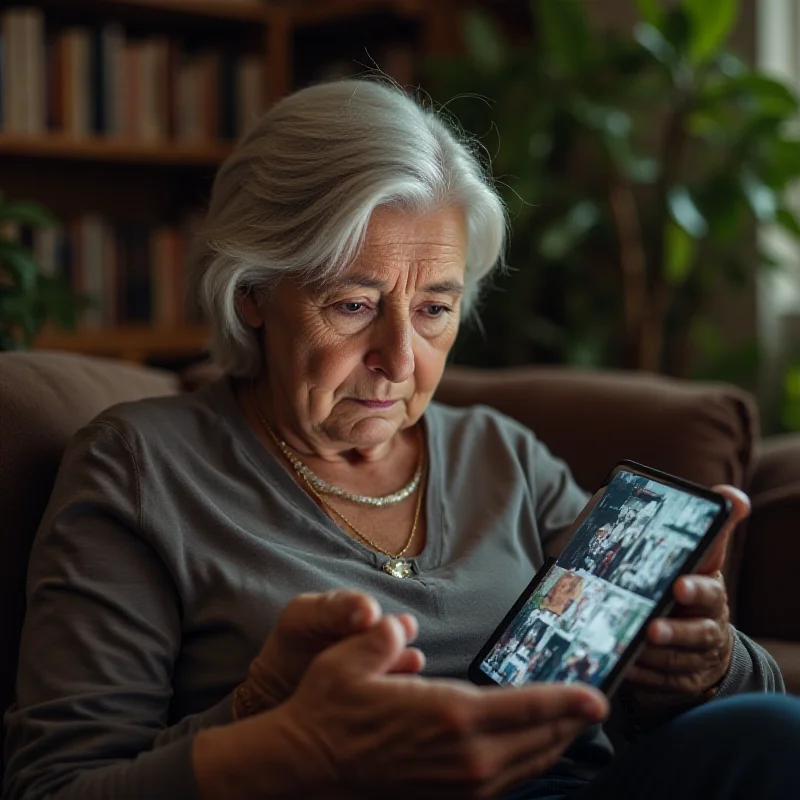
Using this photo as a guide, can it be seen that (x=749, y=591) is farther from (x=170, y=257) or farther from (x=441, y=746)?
(x=170, y=257)

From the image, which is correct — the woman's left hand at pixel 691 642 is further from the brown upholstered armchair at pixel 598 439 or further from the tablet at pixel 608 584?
the brown upholstered armchair at pixel 598 439

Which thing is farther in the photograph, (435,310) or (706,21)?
(706,21)

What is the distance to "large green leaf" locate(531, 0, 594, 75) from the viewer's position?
247cm

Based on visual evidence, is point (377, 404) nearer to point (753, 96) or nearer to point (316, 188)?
point (316, 188)

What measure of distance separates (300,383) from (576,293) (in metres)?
1.80

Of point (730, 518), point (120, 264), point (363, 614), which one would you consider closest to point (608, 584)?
point (730, 518)

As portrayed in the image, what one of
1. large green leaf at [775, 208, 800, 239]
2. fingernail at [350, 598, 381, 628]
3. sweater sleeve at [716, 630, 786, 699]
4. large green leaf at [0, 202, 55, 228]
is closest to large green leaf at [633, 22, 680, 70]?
large green leaf at [775, 208, 800, 239]

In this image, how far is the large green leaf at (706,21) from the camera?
2330mm

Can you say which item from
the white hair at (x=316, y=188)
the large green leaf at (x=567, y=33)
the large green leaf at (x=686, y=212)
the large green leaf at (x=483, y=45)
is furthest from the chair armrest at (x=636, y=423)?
the large green leaf at (x=483, y=45)

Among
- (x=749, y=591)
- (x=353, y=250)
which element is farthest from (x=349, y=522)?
(x=749, y=591)

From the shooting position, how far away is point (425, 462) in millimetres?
1259

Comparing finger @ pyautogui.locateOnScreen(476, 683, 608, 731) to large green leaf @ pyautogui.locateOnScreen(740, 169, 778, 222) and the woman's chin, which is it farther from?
large green leaf @ pyautogui.locateOnScreen(740, 169, 778, 222)

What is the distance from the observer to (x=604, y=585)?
0.93 m

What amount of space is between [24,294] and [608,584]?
1057 millimetres
